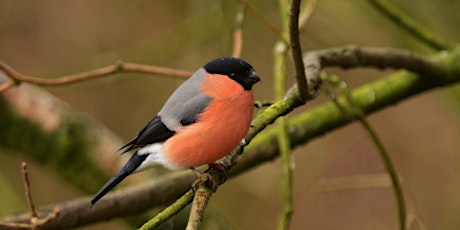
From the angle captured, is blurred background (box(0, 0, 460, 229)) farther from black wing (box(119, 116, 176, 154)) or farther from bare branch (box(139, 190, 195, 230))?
bare branch (box(139, 190, 195, 230))

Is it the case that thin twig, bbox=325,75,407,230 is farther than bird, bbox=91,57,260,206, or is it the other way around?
thin twig, bbox=325,75,407,230

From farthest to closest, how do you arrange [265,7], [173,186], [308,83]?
[265,7] < [173,186] < [308,83]

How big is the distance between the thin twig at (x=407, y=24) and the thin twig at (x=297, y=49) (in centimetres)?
91

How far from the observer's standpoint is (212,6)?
4.46 m

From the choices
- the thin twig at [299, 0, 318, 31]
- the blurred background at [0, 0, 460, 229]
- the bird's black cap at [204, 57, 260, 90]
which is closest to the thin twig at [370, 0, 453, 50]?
the thin twig at [299, 0, 318, 31]

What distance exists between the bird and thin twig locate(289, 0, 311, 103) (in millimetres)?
133

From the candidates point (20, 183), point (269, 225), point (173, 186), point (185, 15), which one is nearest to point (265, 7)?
point (185, 15)

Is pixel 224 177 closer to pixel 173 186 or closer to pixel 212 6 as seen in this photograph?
pixel 173 186

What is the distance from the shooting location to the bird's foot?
74.1 inches

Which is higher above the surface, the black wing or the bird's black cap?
the bird's black cap

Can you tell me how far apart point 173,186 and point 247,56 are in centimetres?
268

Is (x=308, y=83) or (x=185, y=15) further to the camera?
(x=185, y=15)

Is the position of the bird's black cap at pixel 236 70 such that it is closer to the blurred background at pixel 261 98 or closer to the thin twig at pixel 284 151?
the thin twig at pixel 284 151

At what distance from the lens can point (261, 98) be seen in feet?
17.3
